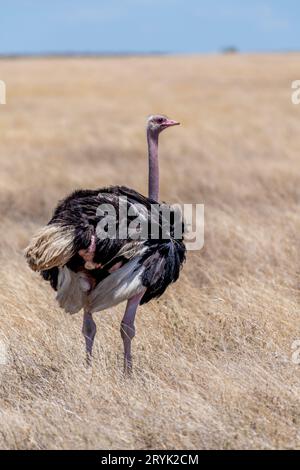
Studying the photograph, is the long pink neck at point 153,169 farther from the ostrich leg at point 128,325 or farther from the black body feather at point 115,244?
the ostrich leg at point 128,325

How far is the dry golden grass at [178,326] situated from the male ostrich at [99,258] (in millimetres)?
400

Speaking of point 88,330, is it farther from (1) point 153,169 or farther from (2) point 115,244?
(1) point 153,169

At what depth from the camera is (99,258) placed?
4742mm

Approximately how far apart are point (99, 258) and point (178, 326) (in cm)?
134

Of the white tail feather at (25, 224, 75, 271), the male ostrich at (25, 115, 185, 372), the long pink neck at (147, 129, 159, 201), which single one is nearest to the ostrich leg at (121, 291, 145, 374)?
the male ostrich at (25, 115, 185, 372)

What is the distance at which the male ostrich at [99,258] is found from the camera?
15.1 ft

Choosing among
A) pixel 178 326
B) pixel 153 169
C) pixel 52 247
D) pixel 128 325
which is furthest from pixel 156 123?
pixel 52 247

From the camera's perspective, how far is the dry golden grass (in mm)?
4309

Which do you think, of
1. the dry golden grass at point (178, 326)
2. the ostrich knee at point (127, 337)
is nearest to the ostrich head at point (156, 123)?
the dry golden grass at point (178, 326)

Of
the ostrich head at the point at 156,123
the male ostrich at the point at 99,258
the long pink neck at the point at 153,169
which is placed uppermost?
the ostrich head at the point at 156,123

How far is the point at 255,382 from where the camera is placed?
484cm

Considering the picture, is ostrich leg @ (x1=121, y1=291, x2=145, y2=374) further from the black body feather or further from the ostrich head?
the ostrich head

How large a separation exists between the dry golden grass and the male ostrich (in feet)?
1.31
